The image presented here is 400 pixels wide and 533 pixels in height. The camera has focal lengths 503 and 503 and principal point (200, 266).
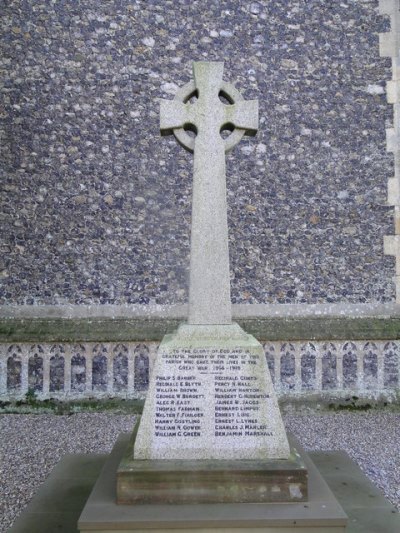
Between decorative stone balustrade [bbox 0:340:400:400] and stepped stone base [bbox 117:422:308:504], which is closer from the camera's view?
stepped stone base [bbox 117:422:308:504]

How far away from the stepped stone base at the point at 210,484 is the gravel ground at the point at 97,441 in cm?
130

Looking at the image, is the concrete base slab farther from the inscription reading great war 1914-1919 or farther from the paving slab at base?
the inscription reading great war 1914-1919

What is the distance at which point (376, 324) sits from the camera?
7293 millimetres

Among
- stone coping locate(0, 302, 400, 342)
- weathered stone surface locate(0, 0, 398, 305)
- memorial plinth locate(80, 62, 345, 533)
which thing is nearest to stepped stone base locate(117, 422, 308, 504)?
memorial plinth locate(80, 62, 345, 533)

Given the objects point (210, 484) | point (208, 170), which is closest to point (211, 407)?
point (210, 484)

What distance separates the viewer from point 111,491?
9.80 feet

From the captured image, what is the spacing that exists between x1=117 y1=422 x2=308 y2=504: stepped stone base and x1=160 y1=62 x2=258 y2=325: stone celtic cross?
907 millimetres

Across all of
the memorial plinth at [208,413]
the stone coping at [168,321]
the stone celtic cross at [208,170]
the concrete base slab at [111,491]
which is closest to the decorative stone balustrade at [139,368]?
the stone coping at [168,321]

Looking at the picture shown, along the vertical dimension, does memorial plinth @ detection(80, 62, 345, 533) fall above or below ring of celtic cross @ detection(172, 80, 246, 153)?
below

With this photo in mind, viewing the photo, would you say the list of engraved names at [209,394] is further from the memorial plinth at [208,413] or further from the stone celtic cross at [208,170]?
the stone celtic cross at [208,170]

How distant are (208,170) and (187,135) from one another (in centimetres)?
33

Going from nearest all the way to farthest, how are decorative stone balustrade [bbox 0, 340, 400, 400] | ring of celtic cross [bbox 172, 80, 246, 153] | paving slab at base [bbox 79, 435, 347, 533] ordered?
A: paving slab at base [bbox 79, 435, 347, 533] < ring of celtic cross [bbox 172, 80, 246, 153] < decorative stone balustrade [bbox 0, 340, 400, 400]

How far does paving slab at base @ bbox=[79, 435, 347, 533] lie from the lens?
2.62 meters

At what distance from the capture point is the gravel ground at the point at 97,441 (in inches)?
169
